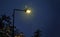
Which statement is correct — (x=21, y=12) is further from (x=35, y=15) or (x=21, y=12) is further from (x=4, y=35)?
(x=4, y=35)

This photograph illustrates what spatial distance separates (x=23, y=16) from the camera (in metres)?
4.20

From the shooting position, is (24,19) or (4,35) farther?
(24,19)

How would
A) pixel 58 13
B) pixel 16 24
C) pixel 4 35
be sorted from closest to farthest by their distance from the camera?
1. pixel 4 35
2. pixel 16 24
3. pixel 58 13

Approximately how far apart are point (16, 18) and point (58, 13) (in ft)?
3.01

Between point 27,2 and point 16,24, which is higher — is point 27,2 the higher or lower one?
the higher one

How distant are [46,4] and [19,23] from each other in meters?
0.70

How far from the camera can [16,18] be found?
4168mm

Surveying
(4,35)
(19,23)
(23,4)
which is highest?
(23,4)

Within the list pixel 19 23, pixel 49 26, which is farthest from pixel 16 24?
pixel 49 26

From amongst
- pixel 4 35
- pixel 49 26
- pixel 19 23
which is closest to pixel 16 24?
pixel 19 23

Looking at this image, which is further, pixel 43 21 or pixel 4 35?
pixel 43 21

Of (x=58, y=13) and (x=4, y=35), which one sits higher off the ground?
(x=58, y=13)

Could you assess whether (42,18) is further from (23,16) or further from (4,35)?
(4,35)

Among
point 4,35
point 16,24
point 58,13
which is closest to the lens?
point 4,35
